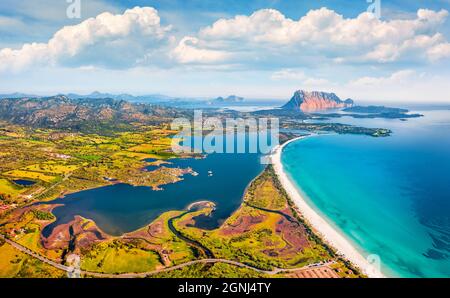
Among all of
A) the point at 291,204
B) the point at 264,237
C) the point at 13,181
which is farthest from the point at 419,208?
the point at 13,181

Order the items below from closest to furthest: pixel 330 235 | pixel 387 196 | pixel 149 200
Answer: pixel 330 235
pixel 149 200
pixel 387 196

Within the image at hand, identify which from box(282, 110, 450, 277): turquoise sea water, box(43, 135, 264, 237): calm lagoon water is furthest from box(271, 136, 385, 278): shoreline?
box(43, 135, 264, 237): calm lagoon water

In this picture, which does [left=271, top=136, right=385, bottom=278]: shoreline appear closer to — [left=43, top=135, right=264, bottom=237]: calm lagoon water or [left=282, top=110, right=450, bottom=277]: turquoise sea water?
[left=282, top=110, right=450, bottom=277]: turquoise sea water

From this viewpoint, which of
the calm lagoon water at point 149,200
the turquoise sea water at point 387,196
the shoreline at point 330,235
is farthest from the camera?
the calm lagoon water at point 149,200

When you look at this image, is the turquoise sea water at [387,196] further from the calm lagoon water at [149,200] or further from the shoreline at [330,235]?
the calm lagoon water at [149,200]

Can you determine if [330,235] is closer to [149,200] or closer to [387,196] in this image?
[387,196]

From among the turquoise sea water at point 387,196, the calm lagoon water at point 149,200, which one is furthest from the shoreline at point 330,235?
the calm lagoon water at point 149,200

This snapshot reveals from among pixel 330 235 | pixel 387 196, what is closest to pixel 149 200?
pixel 330 235
